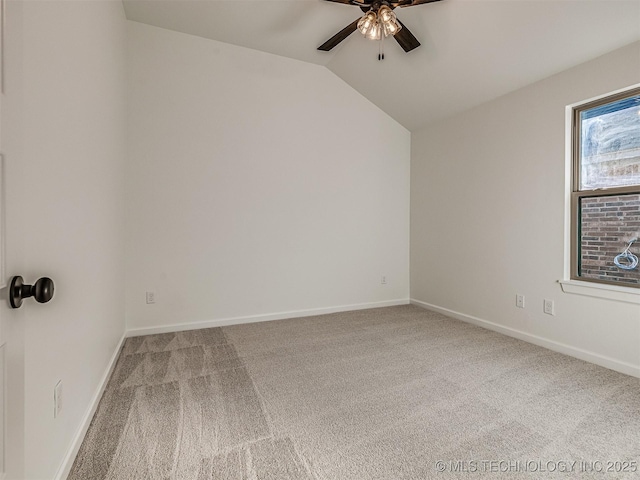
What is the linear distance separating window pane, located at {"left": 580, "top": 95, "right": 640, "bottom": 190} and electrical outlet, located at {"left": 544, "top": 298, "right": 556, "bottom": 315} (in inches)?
39.9

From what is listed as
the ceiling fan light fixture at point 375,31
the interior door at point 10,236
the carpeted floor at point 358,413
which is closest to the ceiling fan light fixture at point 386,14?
the ceiling fan light fixture at point 375,31

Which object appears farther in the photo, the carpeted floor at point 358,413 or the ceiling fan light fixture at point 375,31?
the ceiling fan light fixture at point 375,31

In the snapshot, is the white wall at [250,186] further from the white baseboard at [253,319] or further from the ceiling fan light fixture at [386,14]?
the ceiling fan light fixture at [386,14]

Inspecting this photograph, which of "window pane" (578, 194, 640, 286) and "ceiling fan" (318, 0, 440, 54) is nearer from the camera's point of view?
"ceiling fan" (318, 0, 440, 54)

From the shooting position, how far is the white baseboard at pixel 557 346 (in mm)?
2229

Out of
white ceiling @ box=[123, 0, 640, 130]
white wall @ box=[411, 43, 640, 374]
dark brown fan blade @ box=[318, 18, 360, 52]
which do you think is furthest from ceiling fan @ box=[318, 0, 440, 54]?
white wall @ box=[411, 43, 640, 374]

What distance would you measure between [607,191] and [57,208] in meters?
3.50

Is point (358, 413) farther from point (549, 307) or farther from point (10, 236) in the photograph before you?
point (549, 307)

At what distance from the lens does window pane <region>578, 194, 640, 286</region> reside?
2271 mm

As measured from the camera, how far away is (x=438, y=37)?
2.72 metres

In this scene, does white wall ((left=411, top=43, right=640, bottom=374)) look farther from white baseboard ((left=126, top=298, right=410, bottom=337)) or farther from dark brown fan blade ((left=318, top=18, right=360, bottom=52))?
dark brown fan blade ((left=318, top=18, right=360, bottom=52))

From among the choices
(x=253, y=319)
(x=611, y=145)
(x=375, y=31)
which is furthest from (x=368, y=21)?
(x=253, y=319)

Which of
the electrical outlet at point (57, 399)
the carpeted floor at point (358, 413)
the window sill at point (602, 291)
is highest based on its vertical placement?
the window sill at point (602, 291)

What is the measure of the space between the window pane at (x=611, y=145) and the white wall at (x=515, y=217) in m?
0.16
